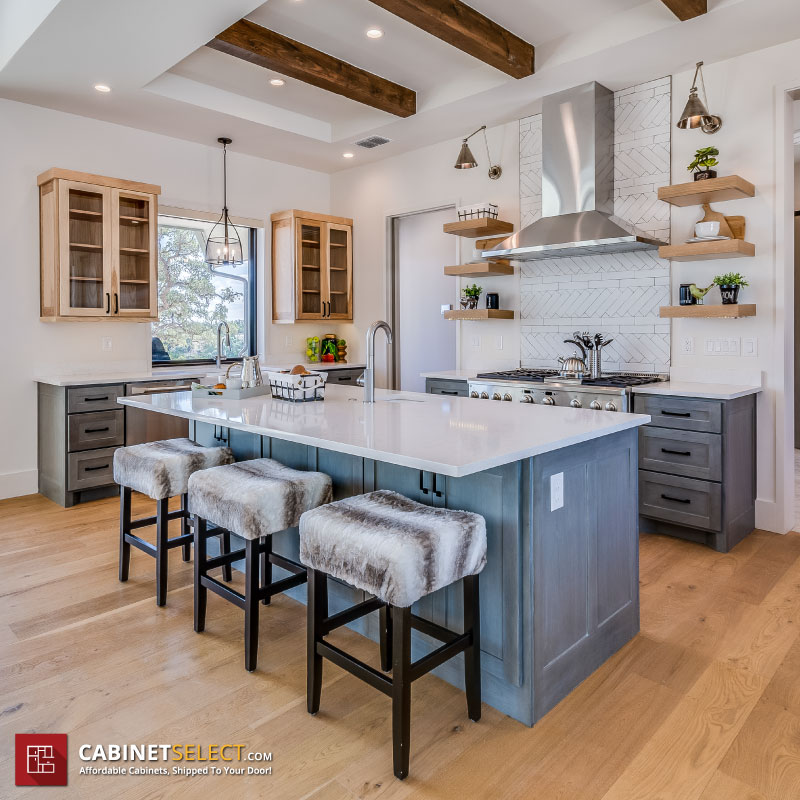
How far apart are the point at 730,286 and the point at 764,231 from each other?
390 millimetres

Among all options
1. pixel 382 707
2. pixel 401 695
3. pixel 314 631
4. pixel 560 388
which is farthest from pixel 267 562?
pixel 560 388

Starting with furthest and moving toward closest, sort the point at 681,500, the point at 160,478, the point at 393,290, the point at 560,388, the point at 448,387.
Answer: the point at 393,290 < the point at 448,387 < the point at 560,388 < the point at 681,500 < the point at 160,478

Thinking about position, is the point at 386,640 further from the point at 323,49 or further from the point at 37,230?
the point at 37,230

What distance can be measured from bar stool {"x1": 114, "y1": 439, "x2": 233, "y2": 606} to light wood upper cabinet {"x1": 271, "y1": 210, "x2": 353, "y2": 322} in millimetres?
3086

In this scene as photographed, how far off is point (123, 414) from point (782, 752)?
14.0ft

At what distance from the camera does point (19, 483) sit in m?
4.63

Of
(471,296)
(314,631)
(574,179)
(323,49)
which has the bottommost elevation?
(314,631)

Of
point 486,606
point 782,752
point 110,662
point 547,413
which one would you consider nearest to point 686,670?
point 782,752

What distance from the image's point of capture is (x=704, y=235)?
3.72 metres

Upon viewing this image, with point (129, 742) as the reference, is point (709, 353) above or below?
above

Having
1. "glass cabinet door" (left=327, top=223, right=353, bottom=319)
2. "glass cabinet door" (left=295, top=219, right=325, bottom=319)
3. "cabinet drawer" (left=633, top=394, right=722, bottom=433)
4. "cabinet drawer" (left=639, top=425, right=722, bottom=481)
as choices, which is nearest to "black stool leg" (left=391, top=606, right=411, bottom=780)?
"cabinet drawer" (left=633, top=394, right=722, bottom=433)

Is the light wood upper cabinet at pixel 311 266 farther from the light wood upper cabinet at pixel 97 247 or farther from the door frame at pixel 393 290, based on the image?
the light wood upper cabinet at pixel 97 247

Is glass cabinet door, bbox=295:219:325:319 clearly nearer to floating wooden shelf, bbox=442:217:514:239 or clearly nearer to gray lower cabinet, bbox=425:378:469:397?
floating wooden shelf, bbox=442:217:514:239

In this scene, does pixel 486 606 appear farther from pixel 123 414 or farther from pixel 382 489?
pixel 123 414
